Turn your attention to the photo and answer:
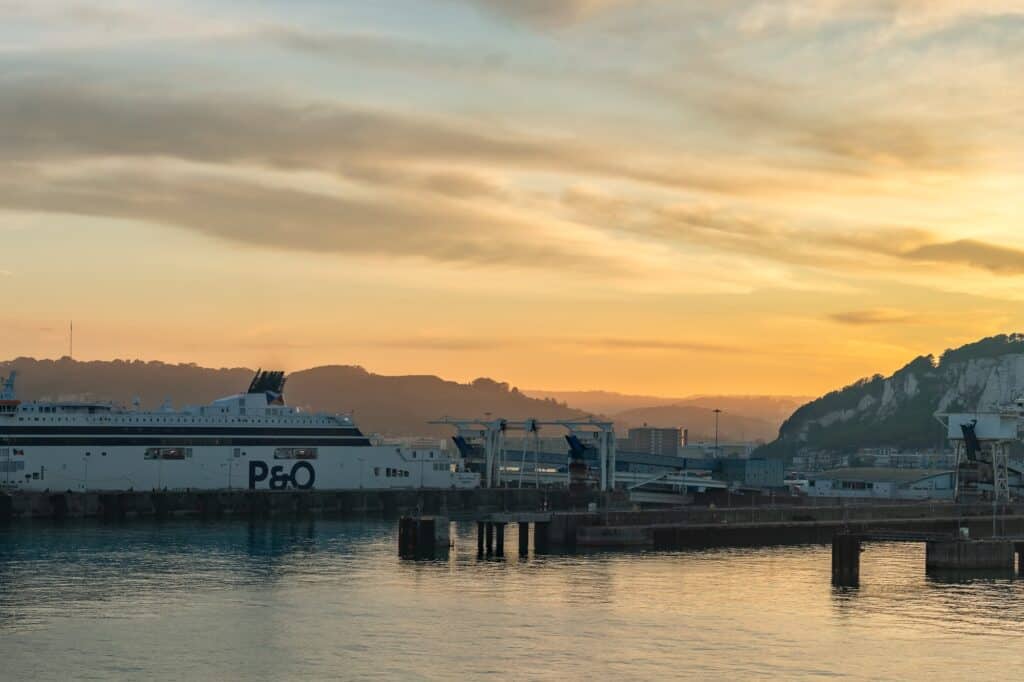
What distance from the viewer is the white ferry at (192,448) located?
138 metres

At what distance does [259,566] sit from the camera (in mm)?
89375

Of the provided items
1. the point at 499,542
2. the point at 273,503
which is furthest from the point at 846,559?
the point at 273,503

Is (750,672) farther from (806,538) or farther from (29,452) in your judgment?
(29,452)

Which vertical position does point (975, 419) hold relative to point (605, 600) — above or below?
above

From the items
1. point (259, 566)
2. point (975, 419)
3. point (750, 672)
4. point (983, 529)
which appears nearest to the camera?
point (750, 672)

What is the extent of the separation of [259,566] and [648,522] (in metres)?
30.2

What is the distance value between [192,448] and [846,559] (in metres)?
77.5

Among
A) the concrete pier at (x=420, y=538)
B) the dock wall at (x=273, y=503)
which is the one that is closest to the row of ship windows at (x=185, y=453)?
the dock wall at (x=273, y=503)

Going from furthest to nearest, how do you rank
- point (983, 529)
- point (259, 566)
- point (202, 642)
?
point (983, 529) < point (259, 566) < point (202, 642)

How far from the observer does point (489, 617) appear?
67.9m

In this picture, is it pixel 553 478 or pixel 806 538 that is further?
pixel 553 478

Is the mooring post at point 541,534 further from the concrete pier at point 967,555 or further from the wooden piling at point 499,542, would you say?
the concrete pier at point 967,555

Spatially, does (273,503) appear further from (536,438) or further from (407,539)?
(407,539)

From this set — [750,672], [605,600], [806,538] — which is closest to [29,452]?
[806,538]
